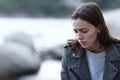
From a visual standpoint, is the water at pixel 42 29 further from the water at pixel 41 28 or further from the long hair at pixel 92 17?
the long hair at pixel 92 17

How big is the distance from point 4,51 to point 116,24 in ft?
7.27

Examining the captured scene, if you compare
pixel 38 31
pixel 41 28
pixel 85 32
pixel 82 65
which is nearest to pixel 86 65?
pixel 82 65

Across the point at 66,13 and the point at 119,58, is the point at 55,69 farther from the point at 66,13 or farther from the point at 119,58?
the point at 119,58

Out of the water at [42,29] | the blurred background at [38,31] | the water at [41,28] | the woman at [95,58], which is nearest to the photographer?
the woman at [95,58]

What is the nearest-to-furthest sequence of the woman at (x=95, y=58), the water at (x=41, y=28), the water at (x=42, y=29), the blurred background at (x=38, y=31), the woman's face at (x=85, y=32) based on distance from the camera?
the woman's face at (x=85, y=32) < the woman at (x=95, y=58) < the blurred background at (x=38, y=31) < the water at (x=42, y=29) < the water at (x=41, y=28)

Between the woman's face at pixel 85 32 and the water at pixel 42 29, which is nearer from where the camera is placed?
the woman's face at pixel 85 32

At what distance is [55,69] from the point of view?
9.14 m

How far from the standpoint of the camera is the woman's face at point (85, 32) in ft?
8.81

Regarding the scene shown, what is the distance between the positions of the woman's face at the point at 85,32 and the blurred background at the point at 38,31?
5.29 m

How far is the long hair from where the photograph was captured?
272cm

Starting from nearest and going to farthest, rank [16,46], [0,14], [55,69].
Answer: [55,69], [16,46], [0,14]

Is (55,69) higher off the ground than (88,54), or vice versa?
(88,54)

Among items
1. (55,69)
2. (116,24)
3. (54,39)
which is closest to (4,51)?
(55,69)

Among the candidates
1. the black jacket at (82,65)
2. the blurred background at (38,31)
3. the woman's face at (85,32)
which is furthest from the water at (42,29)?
the woman's face at (85,32)
